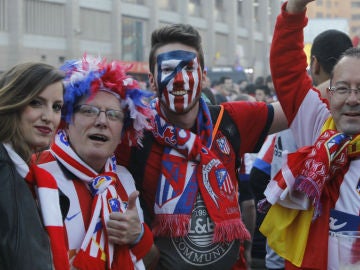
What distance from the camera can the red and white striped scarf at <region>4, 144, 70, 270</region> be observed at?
7.67 feet

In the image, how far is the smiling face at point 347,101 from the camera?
9.00 feet

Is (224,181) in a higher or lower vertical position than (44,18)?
lower

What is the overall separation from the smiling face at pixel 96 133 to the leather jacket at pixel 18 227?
59cm

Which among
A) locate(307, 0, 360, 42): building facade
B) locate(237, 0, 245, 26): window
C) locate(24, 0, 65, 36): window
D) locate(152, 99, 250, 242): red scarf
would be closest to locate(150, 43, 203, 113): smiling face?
locate(152, 99, 250, 242): red scarf

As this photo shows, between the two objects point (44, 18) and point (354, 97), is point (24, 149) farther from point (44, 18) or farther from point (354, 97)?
point (44, 18)

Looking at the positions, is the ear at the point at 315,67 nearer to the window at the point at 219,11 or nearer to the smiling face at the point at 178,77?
the smiling face at the point at 178,77

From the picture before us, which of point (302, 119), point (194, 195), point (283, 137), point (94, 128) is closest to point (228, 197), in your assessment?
point (194, 195)

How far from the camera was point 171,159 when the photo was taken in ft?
10.3

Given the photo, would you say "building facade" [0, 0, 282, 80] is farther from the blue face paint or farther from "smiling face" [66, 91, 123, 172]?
"smiling face" [66, 91, 123, 172]

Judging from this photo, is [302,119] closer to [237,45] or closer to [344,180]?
[344,180]

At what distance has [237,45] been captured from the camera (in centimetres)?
4997

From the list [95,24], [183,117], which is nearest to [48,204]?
[183,117]

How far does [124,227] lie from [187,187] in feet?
1.42

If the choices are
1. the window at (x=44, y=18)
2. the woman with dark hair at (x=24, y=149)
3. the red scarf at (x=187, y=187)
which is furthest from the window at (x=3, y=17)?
the woman with dark hair at (x=24, y=149)
